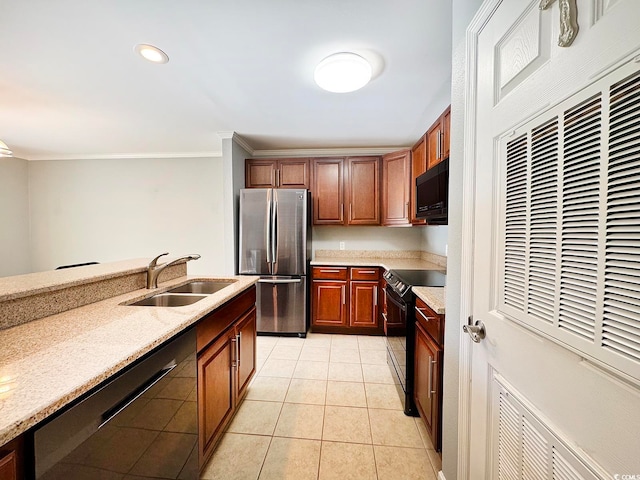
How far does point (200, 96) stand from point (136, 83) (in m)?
0.47

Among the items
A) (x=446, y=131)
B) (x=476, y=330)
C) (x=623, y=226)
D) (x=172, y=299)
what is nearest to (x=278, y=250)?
(x=172, y=299)

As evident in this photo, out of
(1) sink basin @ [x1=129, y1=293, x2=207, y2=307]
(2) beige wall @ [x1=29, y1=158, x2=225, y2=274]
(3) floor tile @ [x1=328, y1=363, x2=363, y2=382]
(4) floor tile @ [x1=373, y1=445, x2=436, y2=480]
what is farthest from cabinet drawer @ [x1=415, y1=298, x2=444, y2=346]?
(2) beige wall @ [x1=29, y1=158, x2=225, y2=274]

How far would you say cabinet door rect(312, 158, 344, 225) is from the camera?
335cm

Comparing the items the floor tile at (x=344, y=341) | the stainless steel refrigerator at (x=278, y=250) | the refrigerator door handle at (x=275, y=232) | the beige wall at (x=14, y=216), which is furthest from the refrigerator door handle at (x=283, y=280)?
the beige wall at (x=14, y=216)

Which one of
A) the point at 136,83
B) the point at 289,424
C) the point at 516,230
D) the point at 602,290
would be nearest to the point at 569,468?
the point at 602,290

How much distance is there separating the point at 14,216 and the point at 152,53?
14.8ft

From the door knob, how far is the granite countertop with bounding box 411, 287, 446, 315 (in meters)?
0.35

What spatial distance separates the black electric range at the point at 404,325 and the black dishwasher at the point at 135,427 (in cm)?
136

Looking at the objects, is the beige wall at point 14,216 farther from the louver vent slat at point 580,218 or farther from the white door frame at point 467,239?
the louver vent slat at point 580,218

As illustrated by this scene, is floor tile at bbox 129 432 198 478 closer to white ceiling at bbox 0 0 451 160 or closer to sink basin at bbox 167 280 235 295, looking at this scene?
sink basin at bbox 167 280 235 295

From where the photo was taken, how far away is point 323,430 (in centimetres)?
164

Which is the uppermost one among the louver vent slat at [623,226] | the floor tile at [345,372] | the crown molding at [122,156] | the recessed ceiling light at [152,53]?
the crown molding at [122,156]

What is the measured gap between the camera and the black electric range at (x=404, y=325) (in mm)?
1762

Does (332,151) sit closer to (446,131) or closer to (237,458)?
(446,131)
